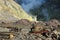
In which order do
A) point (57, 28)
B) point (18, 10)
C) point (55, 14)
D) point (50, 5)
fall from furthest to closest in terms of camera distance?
point (50, 5)
point (55, 14)
point (18, 10)
point (57, 28)

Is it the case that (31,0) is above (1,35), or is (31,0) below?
above

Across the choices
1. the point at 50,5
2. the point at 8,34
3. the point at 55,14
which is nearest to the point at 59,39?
the point at 8,34

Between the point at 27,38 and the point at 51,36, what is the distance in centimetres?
55

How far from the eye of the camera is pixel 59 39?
5.03 metres

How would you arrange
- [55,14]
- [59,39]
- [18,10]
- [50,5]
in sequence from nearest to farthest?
[59,39]
[18,10]
[55,14]
[50,5]

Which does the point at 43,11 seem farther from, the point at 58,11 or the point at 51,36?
the point at 51,36

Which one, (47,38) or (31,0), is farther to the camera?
(31,0)

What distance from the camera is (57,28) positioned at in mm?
5738

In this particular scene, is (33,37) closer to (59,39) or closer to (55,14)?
(59,39)

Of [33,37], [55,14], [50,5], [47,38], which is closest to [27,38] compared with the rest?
[33,37]

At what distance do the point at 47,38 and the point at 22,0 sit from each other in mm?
20383

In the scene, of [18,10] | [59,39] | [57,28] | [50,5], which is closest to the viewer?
[59,39]

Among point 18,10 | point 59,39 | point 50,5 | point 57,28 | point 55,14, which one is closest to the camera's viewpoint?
point 59,39

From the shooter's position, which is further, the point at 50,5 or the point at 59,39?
the point at 50,5
